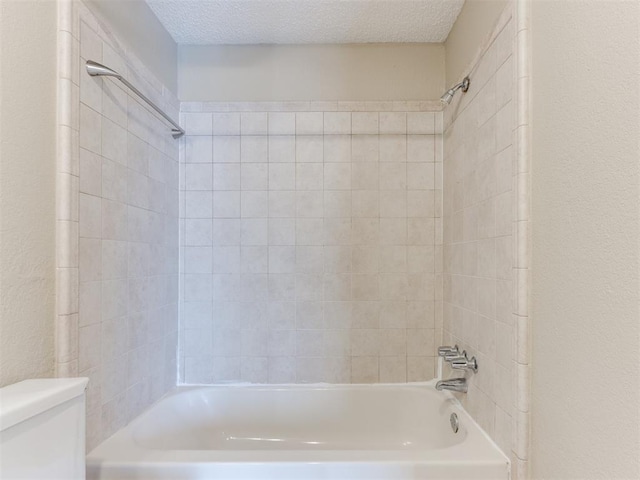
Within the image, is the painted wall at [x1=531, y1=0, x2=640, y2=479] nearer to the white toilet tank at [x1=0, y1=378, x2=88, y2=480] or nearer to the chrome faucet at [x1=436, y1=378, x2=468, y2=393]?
the chrome faucet at [x1=436, y1=378, x2=468, y2=393]

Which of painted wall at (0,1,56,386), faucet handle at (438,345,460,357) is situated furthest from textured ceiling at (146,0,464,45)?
faucet handle at (438,345,460,357)

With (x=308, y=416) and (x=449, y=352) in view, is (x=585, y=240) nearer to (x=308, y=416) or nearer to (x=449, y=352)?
(x=449, y=352)

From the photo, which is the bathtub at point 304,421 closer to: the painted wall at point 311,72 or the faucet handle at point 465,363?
the faucet handle at point 465,363

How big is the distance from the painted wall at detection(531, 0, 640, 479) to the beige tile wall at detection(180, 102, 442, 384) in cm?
101

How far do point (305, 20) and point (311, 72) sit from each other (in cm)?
29

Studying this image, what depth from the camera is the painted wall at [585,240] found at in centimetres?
79

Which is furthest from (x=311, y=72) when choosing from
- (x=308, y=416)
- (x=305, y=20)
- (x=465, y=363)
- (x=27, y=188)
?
(x=308, y=416)

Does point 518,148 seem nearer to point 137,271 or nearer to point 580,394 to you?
point 580,394

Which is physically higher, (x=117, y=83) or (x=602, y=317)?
(x=117, y=83)

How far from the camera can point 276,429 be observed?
211cm

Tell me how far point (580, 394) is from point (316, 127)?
1724 mm

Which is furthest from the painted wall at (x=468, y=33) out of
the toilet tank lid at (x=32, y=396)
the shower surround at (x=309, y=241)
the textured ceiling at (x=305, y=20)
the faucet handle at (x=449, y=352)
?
the toilet tank lid at (x=32, y=396)

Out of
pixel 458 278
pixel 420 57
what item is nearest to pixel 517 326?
pixel 458 278

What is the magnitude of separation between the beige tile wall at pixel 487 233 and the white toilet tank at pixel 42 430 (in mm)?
1262
